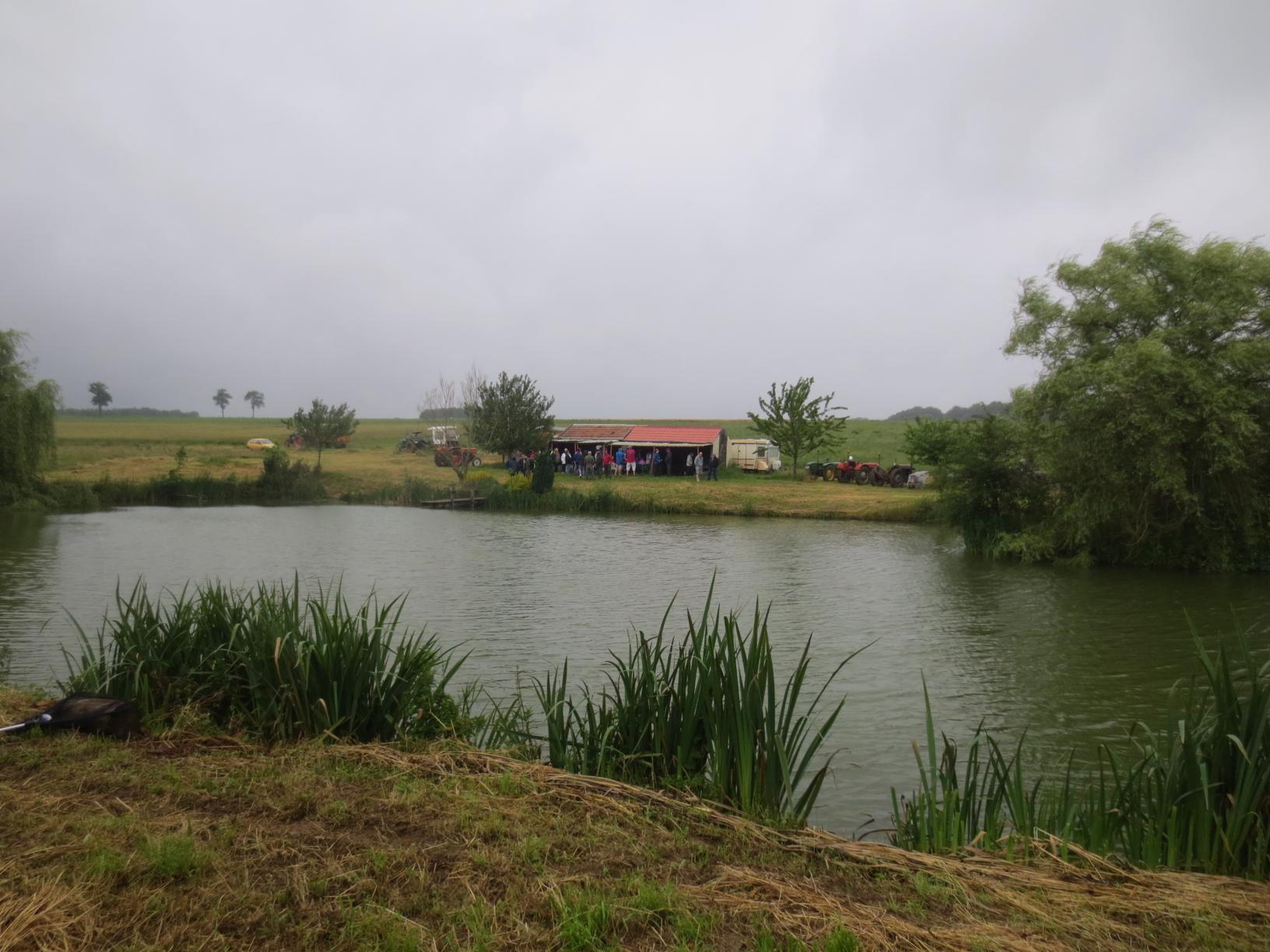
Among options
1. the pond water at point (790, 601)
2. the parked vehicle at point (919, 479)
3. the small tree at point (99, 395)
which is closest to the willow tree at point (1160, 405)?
the pond water at point (790, 601)

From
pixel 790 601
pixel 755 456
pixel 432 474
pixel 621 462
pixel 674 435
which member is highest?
pixel 674 435

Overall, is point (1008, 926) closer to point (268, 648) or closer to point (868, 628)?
point (268, 648)

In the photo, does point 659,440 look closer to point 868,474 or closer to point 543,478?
point 543,478

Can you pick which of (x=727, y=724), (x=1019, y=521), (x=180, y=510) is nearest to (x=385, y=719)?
(x=727, y=724)

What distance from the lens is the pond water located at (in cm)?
966

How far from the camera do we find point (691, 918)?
124 inches

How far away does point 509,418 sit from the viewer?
154 ft

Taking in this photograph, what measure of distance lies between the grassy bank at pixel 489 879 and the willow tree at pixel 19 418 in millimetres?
31657

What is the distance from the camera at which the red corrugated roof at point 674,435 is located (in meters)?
48.6

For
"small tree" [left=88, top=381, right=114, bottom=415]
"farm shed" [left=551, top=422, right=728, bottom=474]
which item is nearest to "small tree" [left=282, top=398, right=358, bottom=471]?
"farm shed" [left=551, top=422, right=728, bottom=474]

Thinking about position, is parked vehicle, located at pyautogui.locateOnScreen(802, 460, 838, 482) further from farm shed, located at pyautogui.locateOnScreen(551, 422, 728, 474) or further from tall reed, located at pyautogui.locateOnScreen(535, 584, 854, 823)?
tall reed, located at pyautogui.locateOnScreen(535, 584, 854, 823)

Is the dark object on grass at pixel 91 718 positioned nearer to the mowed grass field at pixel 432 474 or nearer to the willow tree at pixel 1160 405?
the willow tree at pixel 1160 405

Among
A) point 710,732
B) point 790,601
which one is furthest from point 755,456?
point 710,732

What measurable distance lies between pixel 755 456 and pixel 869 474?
312 inches
